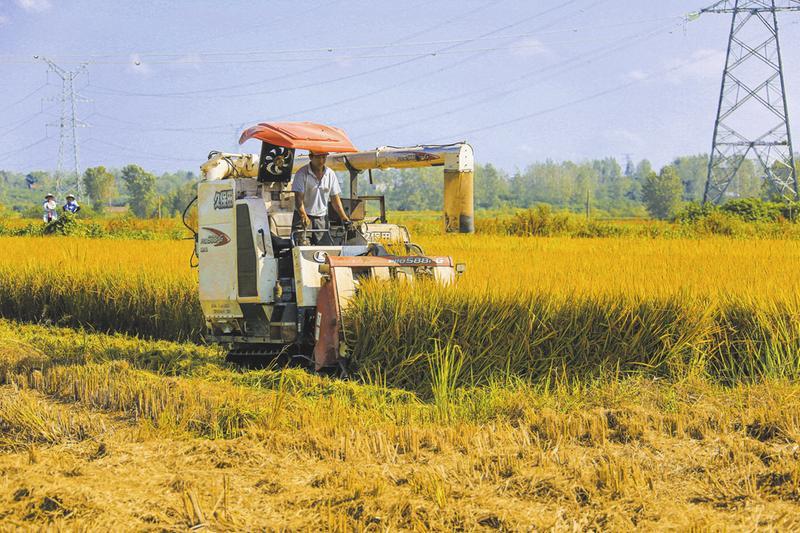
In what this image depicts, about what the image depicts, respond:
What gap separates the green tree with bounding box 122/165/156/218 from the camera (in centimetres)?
10822

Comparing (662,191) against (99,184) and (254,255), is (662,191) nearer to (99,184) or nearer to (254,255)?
(99,184)

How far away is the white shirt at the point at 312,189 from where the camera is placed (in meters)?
9.36

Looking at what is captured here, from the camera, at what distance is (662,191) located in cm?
10144

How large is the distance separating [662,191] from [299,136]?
9755cm

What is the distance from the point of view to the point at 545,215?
28094 millimetres

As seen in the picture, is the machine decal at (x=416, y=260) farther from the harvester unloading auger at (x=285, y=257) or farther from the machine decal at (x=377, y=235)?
the machine decal at (x=377, y=235)

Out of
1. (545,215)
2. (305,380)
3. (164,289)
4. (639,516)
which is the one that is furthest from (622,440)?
(545,215)

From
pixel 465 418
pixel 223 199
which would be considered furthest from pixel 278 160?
pixel 465 418

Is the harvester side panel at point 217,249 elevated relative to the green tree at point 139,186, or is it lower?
lower

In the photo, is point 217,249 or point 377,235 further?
point 377,235

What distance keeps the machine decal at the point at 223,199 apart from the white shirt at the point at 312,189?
25.9 inches

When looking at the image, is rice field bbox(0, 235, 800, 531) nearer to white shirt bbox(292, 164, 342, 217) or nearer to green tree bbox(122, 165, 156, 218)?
white shirt bbox(292, 164, 342, 217)

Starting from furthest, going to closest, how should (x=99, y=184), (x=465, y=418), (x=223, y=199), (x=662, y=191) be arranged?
1. (x=99, y=184)
2. (x=662, y=191)
3. (x=223, y=199)
4. (x=465, y=418)

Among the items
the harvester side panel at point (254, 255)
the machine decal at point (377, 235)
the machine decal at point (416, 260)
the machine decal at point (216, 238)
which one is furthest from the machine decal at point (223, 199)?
the machine decal at point (416, 260)
